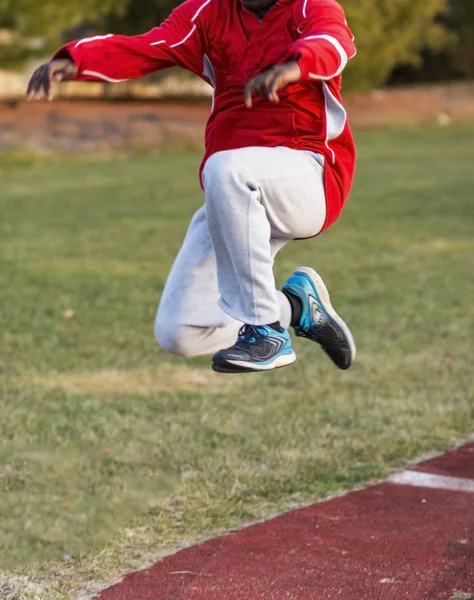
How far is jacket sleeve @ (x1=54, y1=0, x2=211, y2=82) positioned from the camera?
4516mm

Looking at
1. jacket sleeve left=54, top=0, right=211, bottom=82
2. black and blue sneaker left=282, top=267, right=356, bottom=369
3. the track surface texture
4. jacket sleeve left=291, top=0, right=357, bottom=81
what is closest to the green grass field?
the track surface texture

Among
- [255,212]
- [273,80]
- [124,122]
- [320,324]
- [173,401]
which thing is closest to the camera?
[273,80]

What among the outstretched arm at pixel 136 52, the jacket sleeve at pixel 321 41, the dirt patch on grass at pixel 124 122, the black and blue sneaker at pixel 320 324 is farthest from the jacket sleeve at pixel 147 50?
the dirt patch on grass at pixel 124 122

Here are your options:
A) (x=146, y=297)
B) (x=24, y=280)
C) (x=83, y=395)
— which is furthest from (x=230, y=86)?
(x=24, y=280)

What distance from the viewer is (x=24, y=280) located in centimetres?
1128

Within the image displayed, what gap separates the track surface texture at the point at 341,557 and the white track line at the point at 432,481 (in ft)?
0.14

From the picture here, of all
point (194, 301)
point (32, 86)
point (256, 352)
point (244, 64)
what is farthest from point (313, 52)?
Answer: point (194, 301)

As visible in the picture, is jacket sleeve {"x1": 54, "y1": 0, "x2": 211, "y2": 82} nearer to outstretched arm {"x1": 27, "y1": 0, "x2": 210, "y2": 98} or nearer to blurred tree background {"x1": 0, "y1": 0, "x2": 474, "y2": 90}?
outstretched arm {"x1": 27, "y1": 0, "x2": 210, "y2": 98}

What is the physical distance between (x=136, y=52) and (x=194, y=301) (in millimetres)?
1119

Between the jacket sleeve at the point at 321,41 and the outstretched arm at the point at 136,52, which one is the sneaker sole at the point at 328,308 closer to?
the outstretched arm at the point at 136,52

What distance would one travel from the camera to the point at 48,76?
4.29 meters

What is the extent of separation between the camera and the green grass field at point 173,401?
5387 millimetres

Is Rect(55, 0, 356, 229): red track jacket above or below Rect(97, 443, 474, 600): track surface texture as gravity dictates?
above

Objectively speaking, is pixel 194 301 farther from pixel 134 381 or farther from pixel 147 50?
pixel 134 381
